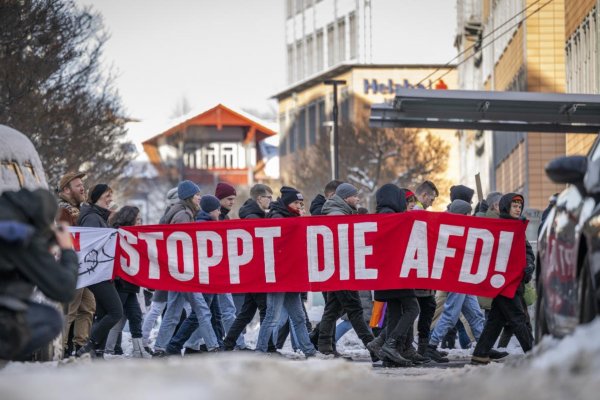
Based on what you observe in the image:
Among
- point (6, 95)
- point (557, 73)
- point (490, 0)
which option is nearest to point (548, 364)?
point (6, 95)

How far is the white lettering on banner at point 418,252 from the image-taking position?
16203 mm

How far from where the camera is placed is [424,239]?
16406 millimetres

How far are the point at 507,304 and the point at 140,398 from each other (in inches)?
351

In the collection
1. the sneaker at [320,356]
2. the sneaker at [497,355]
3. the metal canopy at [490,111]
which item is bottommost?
the sneaker at [320,356]

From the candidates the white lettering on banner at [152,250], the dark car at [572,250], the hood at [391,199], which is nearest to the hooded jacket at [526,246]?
the hood at [391,199]

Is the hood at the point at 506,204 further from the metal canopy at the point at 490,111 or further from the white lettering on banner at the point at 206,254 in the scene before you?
the metal canopy at the point at 490,111

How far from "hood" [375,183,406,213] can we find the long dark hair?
10.3 ft

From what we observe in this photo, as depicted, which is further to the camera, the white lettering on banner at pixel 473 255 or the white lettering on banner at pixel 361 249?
the white lettering on banner at pixel 361 249

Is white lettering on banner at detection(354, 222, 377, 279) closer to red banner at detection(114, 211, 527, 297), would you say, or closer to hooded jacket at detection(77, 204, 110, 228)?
red banner at detection(114, 211, 527, 297)

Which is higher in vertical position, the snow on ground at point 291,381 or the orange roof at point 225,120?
the orange roof at point 225,120

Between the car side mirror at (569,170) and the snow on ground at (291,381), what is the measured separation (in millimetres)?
967

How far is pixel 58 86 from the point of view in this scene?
1475 inches

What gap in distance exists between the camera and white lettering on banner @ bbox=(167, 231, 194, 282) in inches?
675

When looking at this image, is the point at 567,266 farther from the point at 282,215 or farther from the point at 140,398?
the point at 282,215
